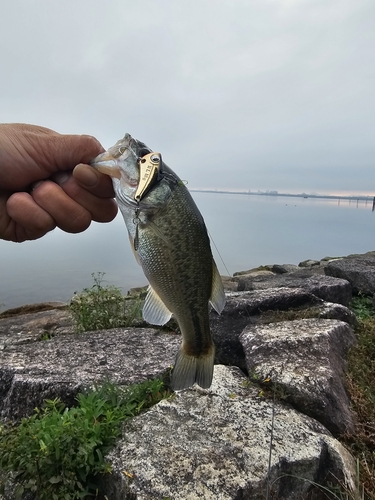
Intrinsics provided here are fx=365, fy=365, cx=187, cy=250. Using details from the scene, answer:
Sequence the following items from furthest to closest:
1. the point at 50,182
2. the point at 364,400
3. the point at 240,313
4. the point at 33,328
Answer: the point at 33,328 < the point at 240,313 < the point at 364,400 < the point at 50,182

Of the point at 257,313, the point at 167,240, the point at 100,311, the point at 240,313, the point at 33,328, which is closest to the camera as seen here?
the point at 167,240

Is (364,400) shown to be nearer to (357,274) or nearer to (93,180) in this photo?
(93,180)

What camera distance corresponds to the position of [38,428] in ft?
9.21

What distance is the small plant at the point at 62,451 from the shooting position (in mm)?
2559

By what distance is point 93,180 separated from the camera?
8.87 ft

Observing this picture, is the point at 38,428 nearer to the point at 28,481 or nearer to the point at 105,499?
the point at 28,481

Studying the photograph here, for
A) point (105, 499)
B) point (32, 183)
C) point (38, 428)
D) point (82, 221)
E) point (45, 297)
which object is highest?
point (32, 183)

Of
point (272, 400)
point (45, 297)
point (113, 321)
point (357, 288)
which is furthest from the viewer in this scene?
point (45, 297)

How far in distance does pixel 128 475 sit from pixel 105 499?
0.27 meters

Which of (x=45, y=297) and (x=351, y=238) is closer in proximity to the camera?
(x=45, y=297)

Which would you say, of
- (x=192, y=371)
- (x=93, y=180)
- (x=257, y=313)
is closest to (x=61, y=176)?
(x=93, y=180)

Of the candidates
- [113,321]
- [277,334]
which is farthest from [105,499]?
[113,321]

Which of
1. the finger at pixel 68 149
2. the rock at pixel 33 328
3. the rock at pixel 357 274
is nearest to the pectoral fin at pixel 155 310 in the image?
the finger at pixel 68 149

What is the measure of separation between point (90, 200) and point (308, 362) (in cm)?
272
